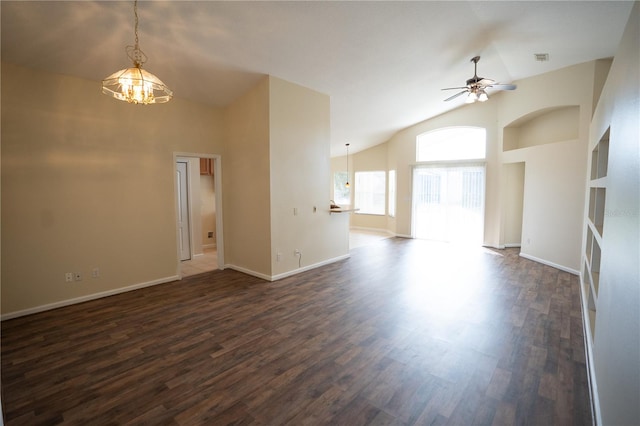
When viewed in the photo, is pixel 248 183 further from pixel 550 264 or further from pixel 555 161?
pixel 550 264

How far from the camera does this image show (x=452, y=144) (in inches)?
309

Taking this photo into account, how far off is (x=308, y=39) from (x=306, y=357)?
12.3 feet

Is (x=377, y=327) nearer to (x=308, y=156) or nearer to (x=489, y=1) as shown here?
(x=308, y=156)

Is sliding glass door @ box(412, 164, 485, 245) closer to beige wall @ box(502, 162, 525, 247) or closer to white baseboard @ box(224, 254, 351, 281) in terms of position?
beige wall @ box(502, 162, 525, 247)

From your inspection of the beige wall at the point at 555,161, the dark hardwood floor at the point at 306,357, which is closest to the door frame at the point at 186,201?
the dark hardwood floor at the point at 306,357

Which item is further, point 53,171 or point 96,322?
point 53,171

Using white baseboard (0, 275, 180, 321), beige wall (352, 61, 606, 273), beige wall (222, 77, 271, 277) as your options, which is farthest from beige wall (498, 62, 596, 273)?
white baseboard (0, 275, 180, 321)

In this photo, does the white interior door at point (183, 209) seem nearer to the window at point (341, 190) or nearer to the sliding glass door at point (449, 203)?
the window at point (341, 190)

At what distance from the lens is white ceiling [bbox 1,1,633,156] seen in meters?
3.03

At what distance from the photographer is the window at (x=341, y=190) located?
10713 mm

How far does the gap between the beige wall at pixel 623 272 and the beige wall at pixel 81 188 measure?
5.25 meters

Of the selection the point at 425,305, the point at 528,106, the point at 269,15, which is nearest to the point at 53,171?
the point at 269,15

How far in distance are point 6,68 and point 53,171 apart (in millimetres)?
1239

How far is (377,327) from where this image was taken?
124 inches
